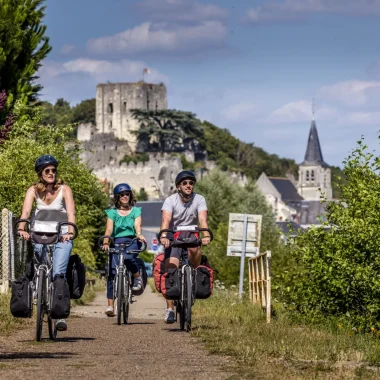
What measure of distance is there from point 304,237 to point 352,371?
818 cm

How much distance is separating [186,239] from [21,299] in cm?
232

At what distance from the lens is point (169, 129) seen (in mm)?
157875

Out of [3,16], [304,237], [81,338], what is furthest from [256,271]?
[3,16]

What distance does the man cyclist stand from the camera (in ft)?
38.9

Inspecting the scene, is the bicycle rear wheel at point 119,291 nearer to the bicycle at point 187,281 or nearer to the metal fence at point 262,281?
the bicycle at point 187,281

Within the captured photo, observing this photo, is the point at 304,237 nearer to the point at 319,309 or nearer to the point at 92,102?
the point at 319,309

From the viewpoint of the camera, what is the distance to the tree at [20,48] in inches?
1151

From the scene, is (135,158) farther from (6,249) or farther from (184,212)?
(184,212)

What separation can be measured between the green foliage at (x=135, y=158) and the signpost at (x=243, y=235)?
12806 centimetres

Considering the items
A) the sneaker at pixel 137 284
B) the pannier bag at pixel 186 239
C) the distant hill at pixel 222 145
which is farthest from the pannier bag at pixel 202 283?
the distant hill at pixel 222 145

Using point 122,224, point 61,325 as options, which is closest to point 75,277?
point 61,325

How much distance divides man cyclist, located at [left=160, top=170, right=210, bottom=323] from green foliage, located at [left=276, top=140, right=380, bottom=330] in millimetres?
2549

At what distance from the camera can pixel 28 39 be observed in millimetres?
30516

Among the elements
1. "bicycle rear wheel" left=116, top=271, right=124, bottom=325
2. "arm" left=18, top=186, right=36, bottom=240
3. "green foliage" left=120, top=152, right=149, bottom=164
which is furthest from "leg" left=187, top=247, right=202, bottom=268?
"green foliage" left=120, top=152, right=149, bottom=164
